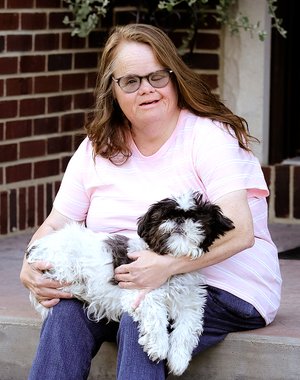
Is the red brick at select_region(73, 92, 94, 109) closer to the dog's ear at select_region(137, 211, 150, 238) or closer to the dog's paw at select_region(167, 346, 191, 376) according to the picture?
the dog's ear at select_region(137, 211, 150, 238)

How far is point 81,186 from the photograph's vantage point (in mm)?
4438

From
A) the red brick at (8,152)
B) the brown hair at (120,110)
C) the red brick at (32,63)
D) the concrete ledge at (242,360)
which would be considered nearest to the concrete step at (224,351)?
the concrete ledge at (242,360)

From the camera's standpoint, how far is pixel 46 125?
6.78 metres

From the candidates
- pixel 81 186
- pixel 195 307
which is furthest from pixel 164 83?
pixel 195 307

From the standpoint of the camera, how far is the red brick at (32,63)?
6564mm

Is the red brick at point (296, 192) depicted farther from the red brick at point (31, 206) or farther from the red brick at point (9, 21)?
the red brick at point (9, 21)

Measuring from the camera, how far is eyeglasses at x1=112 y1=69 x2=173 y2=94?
13.7ft

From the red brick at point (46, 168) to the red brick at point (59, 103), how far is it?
0.31 m

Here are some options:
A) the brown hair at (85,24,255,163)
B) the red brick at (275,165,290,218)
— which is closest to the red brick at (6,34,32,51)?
the red brick at (275,165,290,218)

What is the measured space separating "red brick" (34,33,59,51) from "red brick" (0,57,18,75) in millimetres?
184

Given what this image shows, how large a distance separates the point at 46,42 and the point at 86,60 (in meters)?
0.39

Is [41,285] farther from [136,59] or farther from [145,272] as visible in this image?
[136,59]

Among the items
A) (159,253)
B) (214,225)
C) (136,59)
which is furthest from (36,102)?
(214,225)

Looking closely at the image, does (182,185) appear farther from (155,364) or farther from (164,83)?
(155,364)
